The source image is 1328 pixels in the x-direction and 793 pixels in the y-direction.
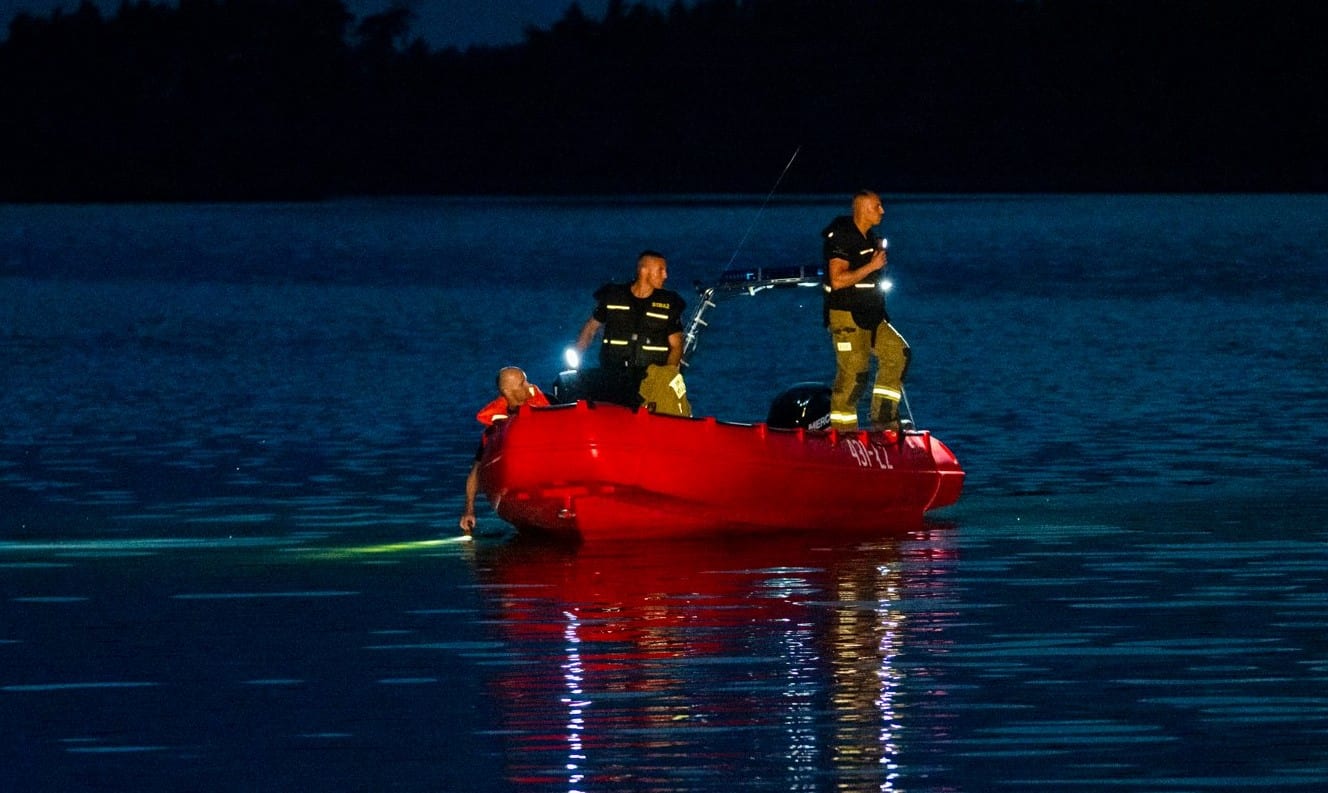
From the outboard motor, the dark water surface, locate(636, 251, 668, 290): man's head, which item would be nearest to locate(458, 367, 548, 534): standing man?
the dark water surface

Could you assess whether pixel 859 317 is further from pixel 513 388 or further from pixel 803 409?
pixel 513 388

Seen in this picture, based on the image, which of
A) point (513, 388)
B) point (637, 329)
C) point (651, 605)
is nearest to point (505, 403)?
point (513, 388)

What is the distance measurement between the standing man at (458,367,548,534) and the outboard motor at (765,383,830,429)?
1.82 m

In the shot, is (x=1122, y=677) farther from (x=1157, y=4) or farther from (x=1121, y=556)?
(x=1157, y=4)

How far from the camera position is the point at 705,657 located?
13.6m

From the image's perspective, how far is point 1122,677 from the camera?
13.1 m

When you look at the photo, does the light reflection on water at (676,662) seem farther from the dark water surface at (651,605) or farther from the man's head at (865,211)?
the man's head at (865,211)

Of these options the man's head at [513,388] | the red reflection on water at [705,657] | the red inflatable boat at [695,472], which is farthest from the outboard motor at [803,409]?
the man's head at [513,388]

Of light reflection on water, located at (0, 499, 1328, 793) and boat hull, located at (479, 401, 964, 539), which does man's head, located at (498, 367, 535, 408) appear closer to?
boat hull, located at (479, 401, 964, 539)

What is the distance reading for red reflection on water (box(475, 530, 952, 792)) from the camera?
11281 mm

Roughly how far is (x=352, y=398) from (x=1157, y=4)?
555 ft

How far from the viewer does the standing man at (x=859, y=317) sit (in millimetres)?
18375

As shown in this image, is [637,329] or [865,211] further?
[865,211]

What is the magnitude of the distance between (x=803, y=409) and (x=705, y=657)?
5.97 metres
